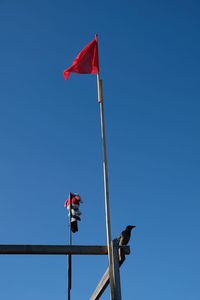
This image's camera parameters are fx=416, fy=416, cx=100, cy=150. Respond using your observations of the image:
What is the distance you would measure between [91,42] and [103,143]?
312 cm

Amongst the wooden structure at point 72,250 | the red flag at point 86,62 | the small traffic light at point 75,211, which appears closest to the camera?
the wooden structure at point 72,250

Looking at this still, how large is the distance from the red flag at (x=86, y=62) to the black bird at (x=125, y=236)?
407 cm

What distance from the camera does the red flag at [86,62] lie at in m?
9.59

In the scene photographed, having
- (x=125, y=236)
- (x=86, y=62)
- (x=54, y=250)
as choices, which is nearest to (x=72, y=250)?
(x=54, y=250)

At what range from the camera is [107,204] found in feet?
24.2

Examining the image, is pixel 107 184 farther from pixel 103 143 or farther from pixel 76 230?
pixel 76 230

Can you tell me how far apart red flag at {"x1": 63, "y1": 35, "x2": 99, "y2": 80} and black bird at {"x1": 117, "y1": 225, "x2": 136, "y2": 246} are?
4075 mm

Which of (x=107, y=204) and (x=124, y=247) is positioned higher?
(x=107, y=204)

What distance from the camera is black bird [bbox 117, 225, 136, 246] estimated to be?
22.5 feet

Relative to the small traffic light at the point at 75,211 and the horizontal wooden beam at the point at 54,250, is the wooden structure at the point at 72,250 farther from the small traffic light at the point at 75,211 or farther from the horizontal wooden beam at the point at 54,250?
the small traffic light at the point at 75,211

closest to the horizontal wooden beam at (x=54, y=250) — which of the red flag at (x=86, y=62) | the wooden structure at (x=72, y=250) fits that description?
the wooden structure at (x=72, y=250)

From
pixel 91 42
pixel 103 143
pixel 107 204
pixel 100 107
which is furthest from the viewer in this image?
pixel 91 42

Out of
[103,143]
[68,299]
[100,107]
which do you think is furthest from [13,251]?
[68,299]

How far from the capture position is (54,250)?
693 centimetres
